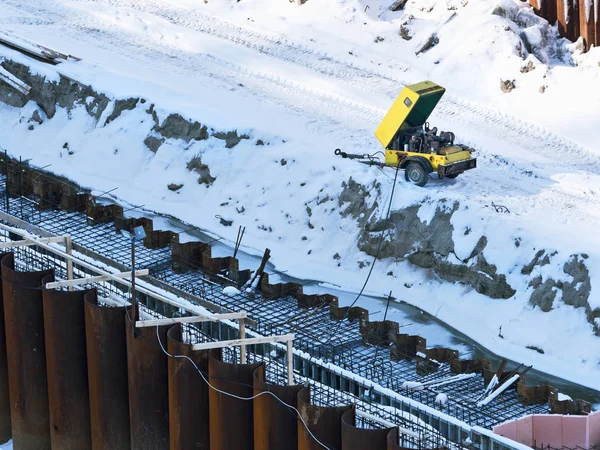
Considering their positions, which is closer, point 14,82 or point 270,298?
point 270,298

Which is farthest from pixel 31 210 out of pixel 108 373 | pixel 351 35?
pixel 351 35

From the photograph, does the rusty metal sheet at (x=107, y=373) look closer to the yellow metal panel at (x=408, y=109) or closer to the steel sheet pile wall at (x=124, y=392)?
the steel sheet pile wall at (x=124, y=392)

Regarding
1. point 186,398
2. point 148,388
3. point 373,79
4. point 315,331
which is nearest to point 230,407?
point 186,398

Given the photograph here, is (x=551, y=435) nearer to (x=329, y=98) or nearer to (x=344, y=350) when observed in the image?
(x=344, y=350)

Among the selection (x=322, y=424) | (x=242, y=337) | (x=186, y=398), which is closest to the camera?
(x=322, y=424)

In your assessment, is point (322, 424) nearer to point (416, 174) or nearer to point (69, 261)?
point (69, 261)

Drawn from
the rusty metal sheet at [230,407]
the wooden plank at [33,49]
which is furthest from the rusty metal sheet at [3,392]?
the wooden plank at [33,49]
